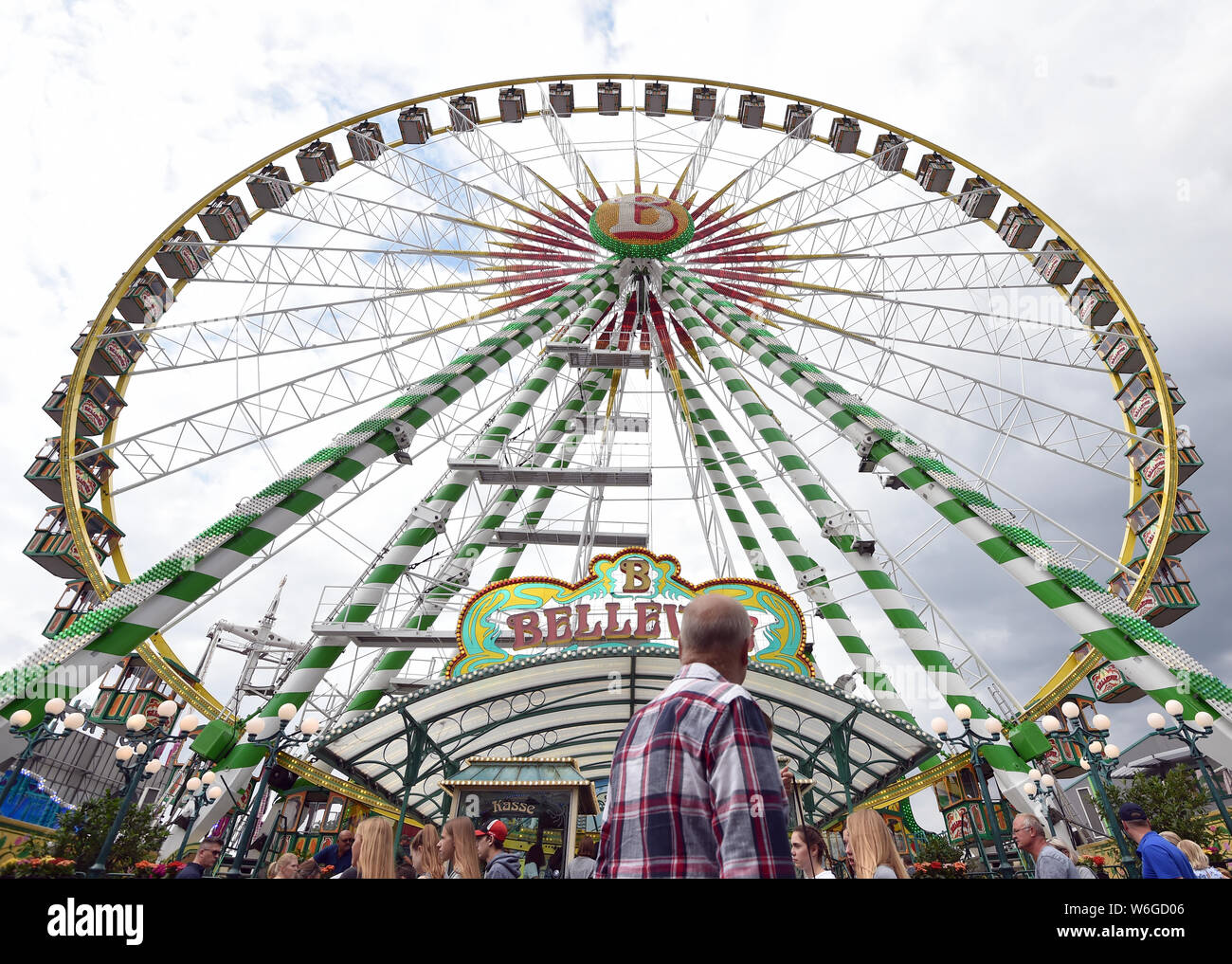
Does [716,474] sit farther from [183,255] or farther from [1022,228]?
[183,255]

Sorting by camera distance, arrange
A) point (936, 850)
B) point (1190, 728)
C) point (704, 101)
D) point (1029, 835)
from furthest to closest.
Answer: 1. point (704, 101)
2. point (936, 850)
3. point (1190, 728)
4. point (1029, 835)

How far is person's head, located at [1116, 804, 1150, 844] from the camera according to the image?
5.23m

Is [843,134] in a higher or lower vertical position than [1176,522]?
higher

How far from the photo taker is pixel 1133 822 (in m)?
5.34

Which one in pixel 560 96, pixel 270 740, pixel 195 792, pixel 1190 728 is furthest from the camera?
pixel 560 96

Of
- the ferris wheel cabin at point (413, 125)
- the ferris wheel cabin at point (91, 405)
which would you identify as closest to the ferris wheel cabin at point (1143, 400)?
the ferris wheel cabin at point (413, 125)

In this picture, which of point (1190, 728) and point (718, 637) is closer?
point (718, 637)

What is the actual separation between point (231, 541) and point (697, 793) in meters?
13.6

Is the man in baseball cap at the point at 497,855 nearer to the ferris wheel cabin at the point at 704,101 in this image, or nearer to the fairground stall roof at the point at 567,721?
the fairground stall roof at the point at 567,721

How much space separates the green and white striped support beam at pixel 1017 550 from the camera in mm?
11617

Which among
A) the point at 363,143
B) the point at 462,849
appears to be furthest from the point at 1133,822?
the point at 363,143

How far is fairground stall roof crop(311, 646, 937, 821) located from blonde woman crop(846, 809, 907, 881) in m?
7.87

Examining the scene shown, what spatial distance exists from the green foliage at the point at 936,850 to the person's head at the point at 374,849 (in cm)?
1714

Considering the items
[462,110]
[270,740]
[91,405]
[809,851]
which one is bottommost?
[809,851]
